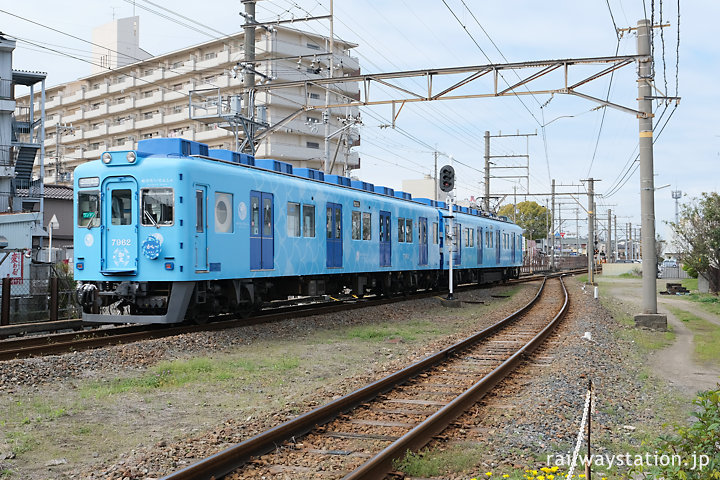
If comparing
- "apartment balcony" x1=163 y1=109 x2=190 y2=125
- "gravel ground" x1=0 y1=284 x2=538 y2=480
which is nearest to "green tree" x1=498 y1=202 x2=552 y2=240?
"apartment balcony" x1=163 y1=109 x2=190 y2=125

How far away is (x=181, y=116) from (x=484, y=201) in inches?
1184

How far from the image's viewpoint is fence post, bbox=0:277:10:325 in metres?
14.5

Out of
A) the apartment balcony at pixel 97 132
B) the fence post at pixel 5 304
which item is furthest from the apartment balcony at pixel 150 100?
the fence post at pixel 5 304

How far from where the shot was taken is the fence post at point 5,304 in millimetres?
14477

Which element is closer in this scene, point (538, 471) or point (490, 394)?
point (538, 471)

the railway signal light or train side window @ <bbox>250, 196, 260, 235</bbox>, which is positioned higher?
the railway signal light

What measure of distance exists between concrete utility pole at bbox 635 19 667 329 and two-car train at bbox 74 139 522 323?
24.7 feet

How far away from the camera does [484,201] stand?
43938 mm

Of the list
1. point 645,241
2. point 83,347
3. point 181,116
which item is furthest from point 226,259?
point 181,116

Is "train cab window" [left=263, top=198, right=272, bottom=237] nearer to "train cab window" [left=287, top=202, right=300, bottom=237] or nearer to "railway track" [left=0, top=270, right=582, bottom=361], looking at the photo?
"train cab window" [left=287, top=202, right=300, bottom=237]

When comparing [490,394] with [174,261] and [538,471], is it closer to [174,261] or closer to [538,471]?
[538,471]

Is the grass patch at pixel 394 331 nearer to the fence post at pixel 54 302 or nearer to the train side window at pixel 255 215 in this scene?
the train side window at pixel 255 215

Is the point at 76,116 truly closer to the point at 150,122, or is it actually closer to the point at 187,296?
the point at 150,122

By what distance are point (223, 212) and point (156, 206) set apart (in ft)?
4.51
